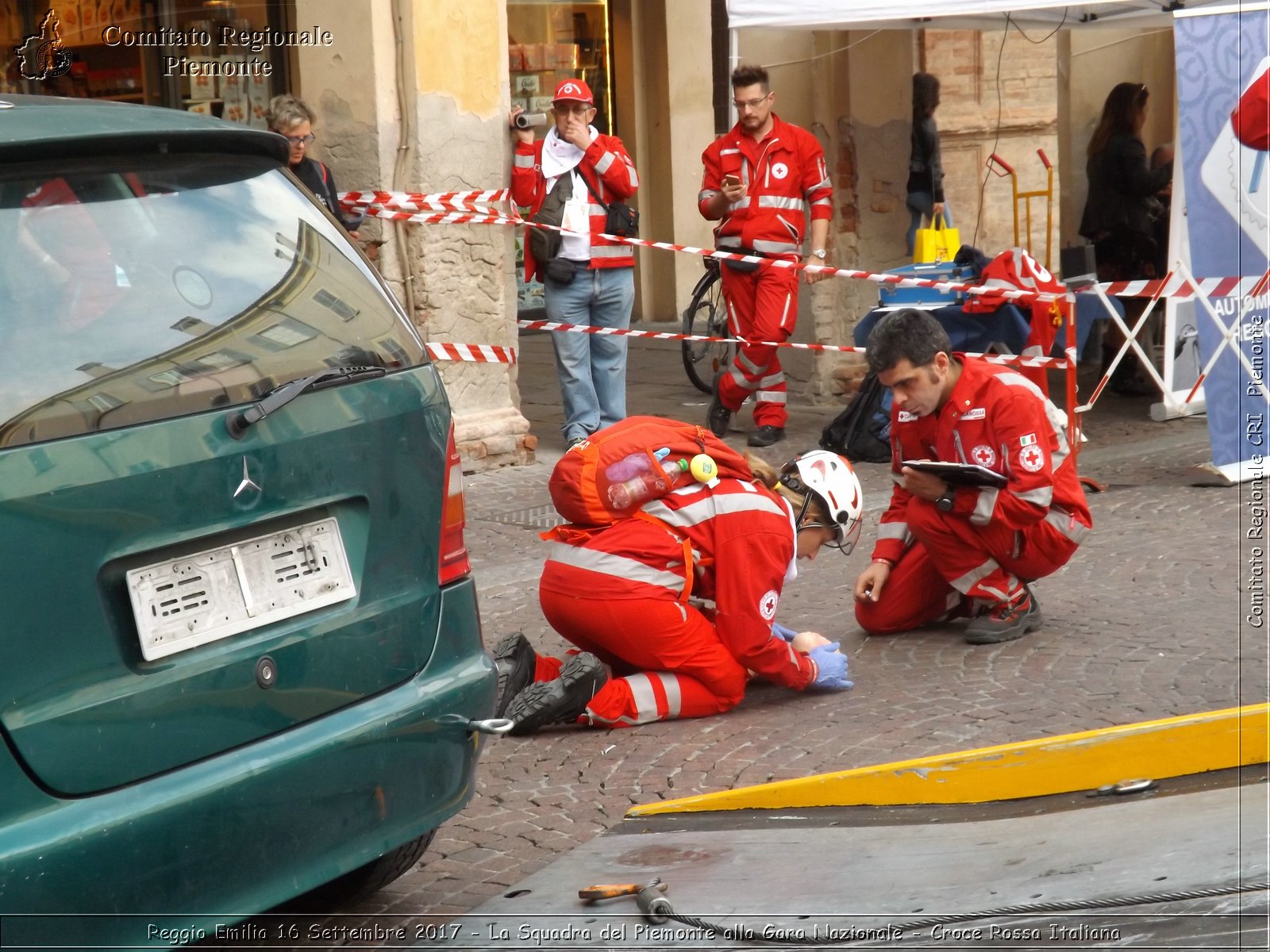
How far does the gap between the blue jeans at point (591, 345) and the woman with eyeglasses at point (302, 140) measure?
143cm

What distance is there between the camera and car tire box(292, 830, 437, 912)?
352 centimetres

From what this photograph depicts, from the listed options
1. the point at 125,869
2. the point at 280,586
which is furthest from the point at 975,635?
the point at 125,869

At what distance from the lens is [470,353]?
355 inches

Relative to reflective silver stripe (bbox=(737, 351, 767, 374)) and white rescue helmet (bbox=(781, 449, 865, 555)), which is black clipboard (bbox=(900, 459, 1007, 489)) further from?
reflective silver stripe (bbox=(737, 351, 767, 374))

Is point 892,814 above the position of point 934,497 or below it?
below

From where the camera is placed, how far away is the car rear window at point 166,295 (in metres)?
2.62

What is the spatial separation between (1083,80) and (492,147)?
8.20 metres

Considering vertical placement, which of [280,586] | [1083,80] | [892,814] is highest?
[1083,80]

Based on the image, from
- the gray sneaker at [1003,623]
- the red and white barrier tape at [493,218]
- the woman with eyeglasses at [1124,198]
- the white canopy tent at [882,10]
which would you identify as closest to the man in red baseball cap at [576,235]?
the red and white barrier tape at [493,218]

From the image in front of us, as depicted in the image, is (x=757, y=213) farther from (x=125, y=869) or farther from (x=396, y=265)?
(x=125, y=869)

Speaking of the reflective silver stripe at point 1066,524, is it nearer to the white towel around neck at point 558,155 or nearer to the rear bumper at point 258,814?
the rear bumper at point 258,814

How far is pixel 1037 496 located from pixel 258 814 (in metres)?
3.35

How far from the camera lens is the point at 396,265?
348 inches

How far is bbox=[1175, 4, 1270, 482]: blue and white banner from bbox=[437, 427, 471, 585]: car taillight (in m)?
5.87
